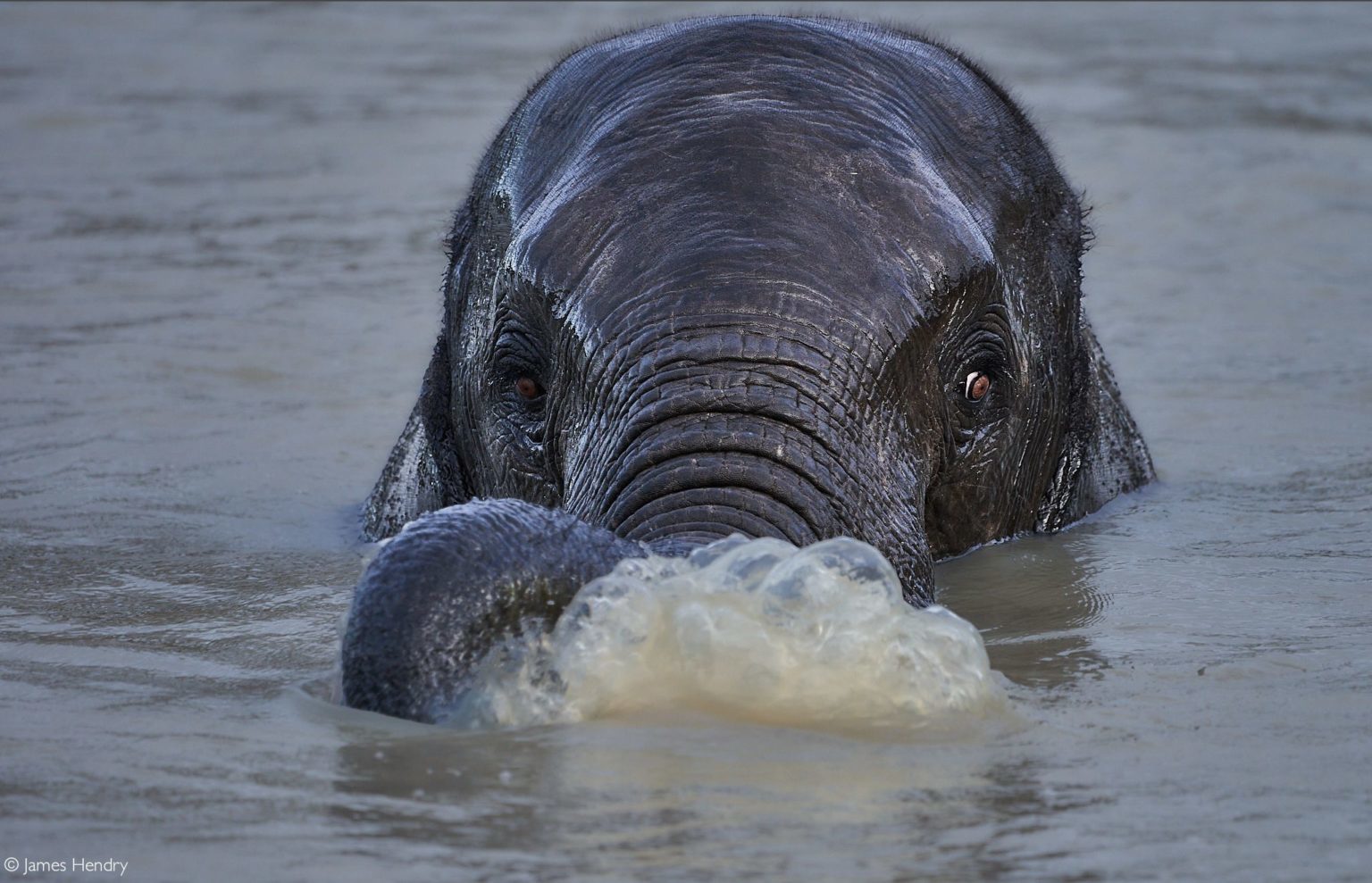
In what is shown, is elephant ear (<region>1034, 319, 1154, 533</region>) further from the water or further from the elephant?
the water

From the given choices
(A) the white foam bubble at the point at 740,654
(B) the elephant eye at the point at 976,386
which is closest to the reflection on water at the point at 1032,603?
(B) the elephant eye at the point at 976,386

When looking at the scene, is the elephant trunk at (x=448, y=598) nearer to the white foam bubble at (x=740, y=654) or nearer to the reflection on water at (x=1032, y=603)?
→ the white foam bubble at (x=740, y=654)

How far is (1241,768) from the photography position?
14.7 ft

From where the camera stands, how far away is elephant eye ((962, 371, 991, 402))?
6.26 m

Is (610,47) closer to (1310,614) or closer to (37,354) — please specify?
(1310,614)

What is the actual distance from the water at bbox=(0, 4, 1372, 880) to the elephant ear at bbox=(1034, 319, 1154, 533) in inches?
5.6

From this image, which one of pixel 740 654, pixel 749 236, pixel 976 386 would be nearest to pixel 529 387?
pixel 749 236

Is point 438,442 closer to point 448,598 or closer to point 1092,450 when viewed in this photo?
point 1092,450

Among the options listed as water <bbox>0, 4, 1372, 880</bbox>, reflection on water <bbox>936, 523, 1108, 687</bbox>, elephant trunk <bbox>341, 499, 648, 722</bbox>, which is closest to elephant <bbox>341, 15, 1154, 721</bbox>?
elephant trunk <bbox>341, 499, 648, 722</bbox>

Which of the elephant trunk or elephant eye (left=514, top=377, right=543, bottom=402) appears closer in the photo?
the elephant trunk

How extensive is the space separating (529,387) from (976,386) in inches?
47.4

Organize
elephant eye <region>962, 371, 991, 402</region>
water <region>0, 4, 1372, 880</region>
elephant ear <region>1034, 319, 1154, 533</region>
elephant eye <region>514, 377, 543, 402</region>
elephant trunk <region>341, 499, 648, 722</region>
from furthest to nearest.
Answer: elephant ear <region>1034, 319, 1154, 533</region> → elephant eye <region>962, 371, 991, 402</region> → elephant eye <region>514, 377, 543, 402</region> → elephant trunk <region>341, 499, 648, 722</region> → water <region>0, 4, 1372, 880</region>

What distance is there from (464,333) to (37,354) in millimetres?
4186

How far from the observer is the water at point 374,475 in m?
4.02
